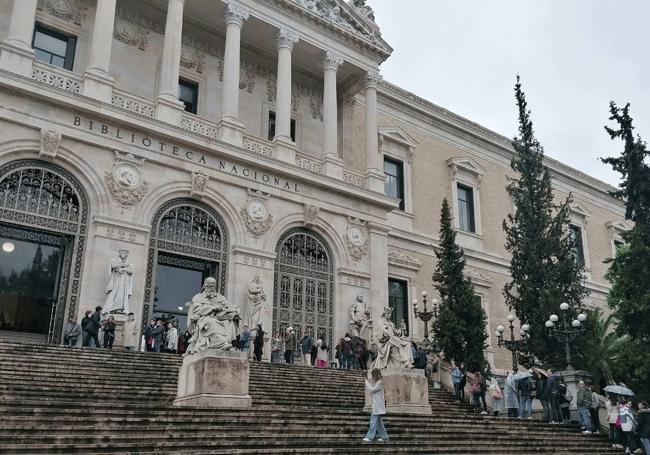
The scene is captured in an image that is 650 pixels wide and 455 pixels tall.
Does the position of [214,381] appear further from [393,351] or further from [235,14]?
[235,14]

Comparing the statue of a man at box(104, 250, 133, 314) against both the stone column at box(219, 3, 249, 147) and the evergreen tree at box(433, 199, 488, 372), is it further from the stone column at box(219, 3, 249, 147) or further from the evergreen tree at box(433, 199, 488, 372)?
the evergreen tree at box(433, 199, 488, 372)

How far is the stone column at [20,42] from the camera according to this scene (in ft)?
50.8

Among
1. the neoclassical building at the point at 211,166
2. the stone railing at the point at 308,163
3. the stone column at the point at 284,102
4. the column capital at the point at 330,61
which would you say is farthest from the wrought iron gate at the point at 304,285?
the column capital at the point at 330,61

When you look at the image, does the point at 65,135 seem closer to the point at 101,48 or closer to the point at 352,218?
the point at 101,48

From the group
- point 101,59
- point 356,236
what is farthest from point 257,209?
point 101,59

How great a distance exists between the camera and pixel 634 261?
1752 cm

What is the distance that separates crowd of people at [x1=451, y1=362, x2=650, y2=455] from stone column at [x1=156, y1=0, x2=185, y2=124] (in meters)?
10.5

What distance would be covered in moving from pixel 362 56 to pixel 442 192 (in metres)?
7.39

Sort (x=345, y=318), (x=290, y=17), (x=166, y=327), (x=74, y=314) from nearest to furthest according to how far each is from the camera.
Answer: (x=74, y=314) → (x=166, y=327) → (x=345, y=318) → (x=290, y=17)

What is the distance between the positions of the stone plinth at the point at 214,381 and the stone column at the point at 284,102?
387 inches

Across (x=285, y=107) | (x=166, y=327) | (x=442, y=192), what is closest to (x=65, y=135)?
(x=166, y=327)

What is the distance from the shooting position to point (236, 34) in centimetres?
1983

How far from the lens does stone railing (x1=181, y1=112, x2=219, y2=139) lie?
18.2 metres

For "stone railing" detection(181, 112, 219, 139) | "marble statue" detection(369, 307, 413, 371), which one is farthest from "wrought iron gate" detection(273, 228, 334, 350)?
"marble statue" detection(369, 307, 413, 371)
